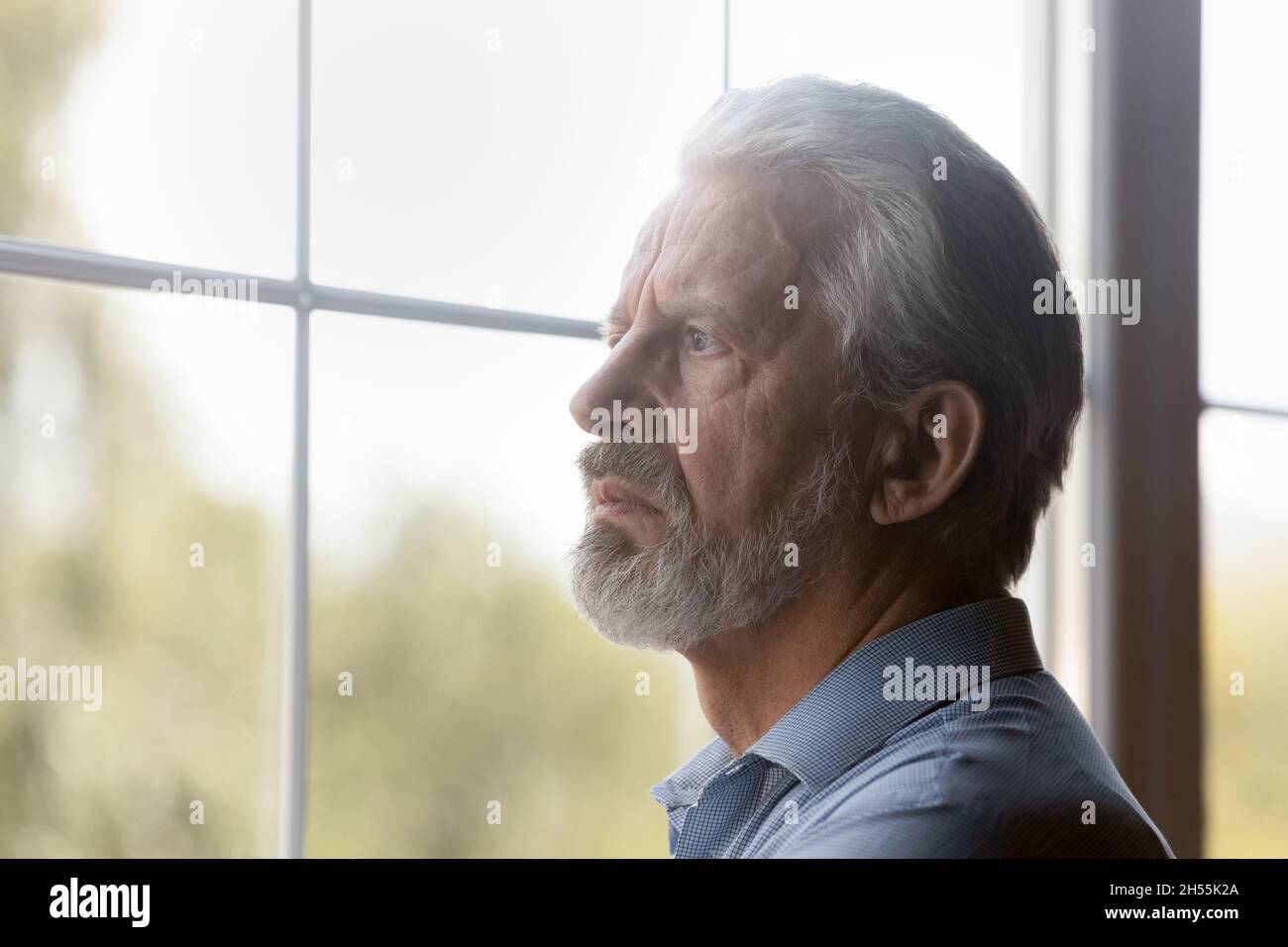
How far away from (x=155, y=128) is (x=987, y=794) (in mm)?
1305

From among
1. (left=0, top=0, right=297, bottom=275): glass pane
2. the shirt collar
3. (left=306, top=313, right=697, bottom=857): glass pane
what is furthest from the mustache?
(left=0, top=0, right=297, bottom=275): glass pane

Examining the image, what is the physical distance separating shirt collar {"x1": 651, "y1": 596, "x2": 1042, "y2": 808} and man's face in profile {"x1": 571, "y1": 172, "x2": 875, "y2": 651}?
0.40 ft

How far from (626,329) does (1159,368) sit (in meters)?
1.51

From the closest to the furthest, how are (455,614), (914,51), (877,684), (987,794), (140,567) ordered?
(987,794)
(877,684)
(140,567)
(455,614)
(914,51)

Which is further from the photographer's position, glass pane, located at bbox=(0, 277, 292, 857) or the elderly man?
glass pane, located at bbox=(0, 277, 292, 857)

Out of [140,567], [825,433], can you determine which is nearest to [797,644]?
[825,433]

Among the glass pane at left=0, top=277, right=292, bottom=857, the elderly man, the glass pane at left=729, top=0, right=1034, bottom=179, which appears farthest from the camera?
the glass pane at left=729, top=0, right=1034, bottom=179

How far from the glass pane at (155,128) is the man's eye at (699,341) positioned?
649 millimetres

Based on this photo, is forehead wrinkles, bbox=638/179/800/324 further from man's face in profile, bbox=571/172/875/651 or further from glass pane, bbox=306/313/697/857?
glass pane, bbox=306/313/697/857

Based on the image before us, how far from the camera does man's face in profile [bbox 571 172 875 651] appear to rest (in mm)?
1259

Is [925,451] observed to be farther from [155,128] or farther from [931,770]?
[155,128]

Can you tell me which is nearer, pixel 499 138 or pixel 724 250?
pixel 724 250

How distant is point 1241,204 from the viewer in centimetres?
255

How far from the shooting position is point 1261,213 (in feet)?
8.42
